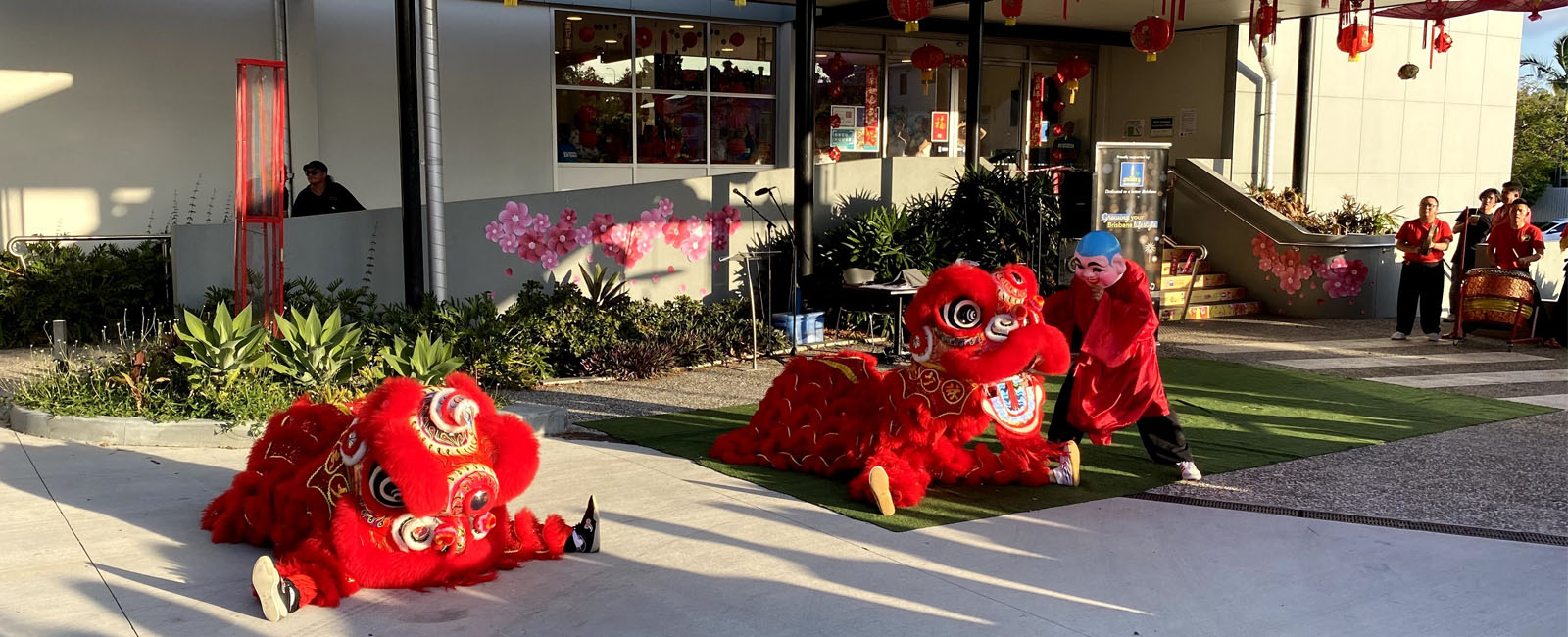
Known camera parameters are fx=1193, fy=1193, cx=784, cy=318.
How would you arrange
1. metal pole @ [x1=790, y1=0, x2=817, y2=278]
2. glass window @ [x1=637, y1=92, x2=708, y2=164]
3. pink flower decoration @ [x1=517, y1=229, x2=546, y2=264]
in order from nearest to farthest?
pink flower decoration @ [x1=517, y1=229, x2=546, y2=264] → metal pole @ [x1=790, y1=0, x2=817, y2=278] → glass window @ [x1=637, y1=92, x2=708, y2=164]

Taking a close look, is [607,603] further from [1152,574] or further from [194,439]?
[194,439]

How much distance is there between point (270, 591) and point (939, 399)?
10.6 feet

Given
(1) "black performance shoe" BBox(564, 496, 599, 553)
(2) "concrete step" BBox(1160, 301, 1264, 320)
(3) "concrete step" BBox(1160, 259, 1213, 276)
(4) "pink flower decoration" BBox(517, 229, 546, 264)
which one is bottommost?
(1) "black performance shoe" BBox(564, 496, 599, 553)

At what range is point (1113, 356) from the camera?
6.20 metres

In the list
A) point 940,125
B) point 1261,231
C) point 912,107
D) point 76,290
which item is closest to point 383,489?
point 76,290

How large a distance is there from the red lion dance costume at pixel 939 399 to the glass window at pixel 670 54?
916cm

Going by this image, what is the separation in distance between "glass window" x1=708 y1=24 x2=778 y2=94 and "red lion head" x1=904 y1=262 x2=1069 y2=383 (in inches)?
395

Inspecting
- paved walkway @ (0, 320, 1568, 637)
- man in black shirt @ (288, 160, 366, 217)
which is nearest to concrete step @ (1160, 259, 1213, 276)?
paved walkway @ (0, 320, 1568, 637)

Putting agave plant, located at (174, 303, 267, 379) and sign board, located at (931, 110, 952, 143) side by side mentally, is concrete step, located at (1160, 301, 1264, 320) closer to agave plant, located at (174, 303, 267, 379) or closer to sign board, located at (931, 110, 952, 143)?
sign board, located at (931, 110, 952, 143)

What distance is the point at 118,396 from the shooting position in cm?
719

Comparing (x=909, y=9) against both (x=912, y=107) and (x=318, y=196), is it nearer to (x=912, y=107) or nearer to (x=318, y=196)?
(x=318, y=196)

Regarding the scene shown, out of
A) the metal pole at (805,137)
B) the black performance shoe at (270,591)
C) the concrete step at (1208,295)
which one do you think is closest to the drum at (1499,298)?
the concrete step at (1208,295)

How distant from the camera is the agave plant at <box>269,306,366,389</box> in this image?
23.6ft

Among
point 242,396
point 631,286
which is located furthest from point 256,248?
point 631,286
